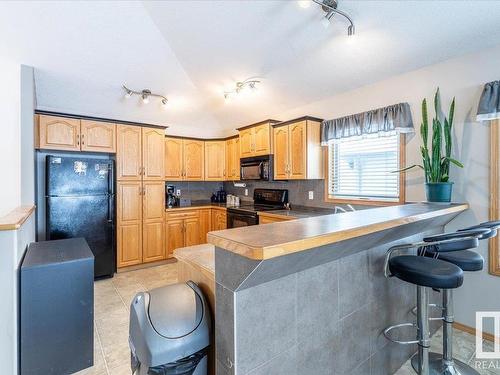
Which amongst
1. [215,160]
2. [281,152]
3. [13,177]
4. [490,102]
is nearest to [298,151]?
[281,152]

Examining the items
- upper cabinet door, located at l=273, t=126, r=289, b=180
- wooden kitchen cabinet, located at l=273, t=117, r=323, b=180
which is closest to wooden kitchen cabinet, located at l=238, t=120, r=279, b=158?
upper cabinet door, located at l=273, t=126, r=289, b=180

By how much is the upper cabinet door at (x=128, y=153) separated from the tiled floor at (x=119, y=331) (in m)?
1.52

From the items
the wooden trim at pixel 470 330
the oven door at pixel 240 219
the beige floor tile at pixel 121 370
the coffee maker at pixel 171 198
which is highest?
the coffee maker at pixel 171 198

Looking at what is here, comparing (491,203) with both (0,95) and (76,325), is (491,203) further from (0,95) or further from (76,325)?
(0,95)

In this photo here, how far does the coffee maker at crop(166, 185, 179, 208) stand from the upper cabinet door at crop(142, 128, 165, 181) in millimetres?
551

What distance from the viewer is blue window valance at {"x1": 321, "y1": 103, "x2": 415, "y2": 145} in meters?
2.75

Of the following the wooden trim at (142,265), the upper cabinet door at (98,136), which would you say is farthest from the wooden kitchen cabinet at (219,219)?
the upper cabinet door at (98,136)

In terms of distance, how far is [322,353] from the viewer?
4.52 feet

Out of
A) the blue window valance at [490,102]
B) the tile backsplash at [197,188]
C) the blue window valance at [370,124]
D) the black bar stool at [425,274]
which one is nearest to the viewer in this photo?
the black bar stool at [425,274]

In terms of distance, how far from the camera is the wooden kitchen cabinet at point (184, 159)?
4676 millimetres

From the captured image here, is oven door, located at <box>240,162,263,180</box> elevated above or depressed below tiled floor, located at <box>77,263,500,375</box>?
above

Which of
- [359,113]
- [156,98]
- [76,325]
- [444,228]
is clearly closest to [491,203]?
[444,228]

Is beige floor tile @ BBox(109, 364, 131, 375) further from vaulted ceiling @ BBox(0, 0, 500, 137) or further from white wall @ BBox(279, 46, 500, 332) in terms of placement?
vaulted ceiling @ BBox(0, 0, 500, 137)

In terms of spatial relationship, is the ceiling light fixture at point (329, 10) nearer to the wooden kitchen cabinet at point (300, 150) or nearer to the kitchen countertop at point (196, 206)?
the wooden kitchen cabinet at point (300, 150)
